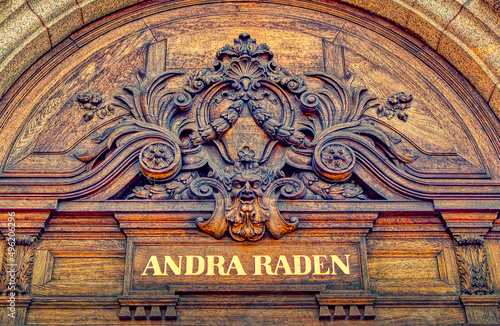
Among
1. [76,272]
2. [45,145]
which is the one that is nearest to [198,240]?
[76,272]

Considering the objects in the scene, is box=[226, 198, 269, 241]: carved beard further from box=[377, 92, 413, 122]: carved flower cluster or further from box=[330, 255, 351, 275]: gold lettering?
box=[377, 92, 413, 122]: carved flower cluster

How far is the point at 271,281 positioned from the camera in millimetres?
4793

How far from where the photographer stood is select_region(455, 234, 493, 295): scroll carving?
4.77 meters

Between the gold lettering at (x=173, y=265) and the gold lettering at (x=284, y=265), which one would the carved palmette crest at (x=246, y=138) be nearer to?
the gold lettering at (x=284, y=265)

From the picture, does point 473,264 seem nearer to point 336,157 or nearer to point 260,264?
point 336,157

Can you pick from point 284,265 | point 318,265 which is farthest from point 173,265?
point 318,265

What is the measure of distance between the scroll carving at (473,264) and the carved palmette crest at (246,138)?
881 millimetres

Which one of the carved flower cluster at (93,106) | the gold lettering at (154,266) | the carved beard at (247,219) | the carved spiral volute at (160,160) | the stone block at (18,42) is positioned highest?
the stone block at (18,42)

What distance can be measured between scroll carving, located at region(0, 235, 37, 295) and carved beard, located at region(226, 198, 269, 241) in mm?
1659

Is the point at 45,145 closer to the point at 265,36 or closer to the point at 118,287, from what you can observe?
the point at 118,287

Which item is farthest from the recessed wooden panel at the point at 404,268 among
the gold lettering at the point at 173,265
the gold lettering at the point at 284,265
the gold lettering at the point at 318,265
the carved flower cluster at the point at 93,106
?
the carved flower cluster at the point at 93,106

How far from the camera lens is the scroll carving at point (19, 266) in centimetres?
474

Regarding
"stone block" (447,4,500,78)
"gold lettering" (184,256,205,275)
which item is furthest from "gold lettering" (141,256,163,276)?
"stone block" (447,4,500,78)

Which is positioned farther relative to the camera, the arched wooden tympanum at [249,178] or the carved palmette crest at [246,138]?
the carved palmette crest at [246,138]
